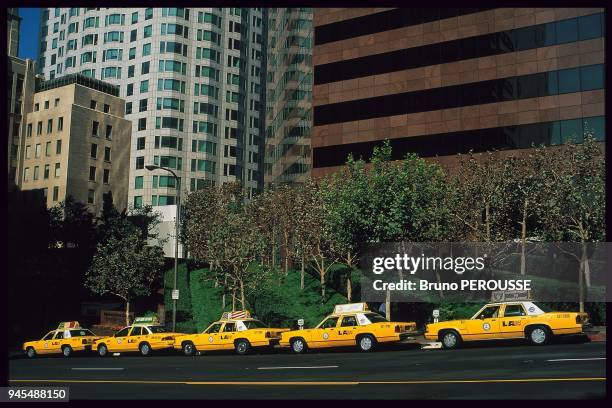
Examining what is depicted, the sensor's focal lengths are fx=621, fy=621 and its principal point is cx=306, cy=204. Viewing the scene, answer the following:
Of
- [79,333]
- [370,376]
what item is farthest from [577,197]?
[79,333]

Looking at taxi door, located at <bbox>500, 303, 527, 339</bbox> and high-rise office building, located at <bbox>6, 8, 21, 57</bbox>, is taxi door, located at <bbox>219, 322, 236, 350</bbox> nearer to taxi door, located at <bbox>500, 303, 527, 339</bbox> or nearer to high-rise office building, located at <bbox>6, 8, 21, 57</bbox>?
taxi door, located at <bbox>500, 303, 527, 339</bbox>

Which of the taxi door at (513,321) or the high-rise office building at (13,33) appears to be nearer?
the taxi door at (513,321)

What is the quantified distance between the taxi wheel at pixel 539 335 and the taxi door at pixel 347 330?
653 cm

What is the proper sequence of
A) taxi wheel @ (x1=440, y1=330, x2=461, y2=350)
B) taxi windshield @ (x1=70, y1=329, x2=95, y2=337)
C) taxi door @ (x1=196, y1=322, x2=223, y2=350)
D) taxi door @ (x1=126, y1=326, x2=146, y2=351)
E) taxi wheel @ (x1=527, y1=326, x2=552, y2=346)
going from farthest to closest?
taxi windshield @ (x1=70, y1=329, x2=95, y2=337) < taxi door @ (x1=126, y1=326, x2=146, y2=351) < taxi door @ (x1=196, y1=322, x2=223, y2=350) < taxi wheel @ (x1=440, y1=330, x2=461, y2=350) < taxi wheel @ (x1=527, y1=326, x2=552, y2=346)

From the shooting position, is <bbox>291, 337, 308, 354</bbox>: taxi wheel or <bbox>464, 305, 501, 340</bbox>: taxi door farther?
<bbox>291, 337, 308, 354</bbox>: taxi wheel

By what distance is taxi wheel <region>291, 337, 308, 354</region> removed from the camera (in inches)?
1033

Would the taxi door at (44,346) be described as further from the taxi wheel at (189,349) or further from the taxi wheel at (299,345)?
the taxi wheel at (299,345)

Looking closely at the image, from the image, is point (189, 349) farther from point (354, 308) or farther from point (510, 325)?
→ point (510, 325)

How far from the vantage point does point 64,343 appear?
32.6 meters

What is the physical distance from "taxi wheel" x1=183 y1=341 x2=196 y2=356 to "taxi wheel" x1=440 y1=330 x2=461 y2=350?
11644 millimetres

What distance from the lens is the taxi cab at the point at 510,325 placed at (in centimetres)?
2138

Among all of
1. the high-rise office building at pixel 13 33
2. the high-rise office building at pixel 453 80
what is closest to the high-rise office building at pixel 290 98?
the high-rise office building at pixel 453 80

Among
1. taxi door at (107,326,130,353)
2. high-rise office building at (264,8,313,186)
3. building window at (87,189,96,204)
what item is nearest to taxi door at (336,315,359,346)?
taxi door at (107,326,130,353)
